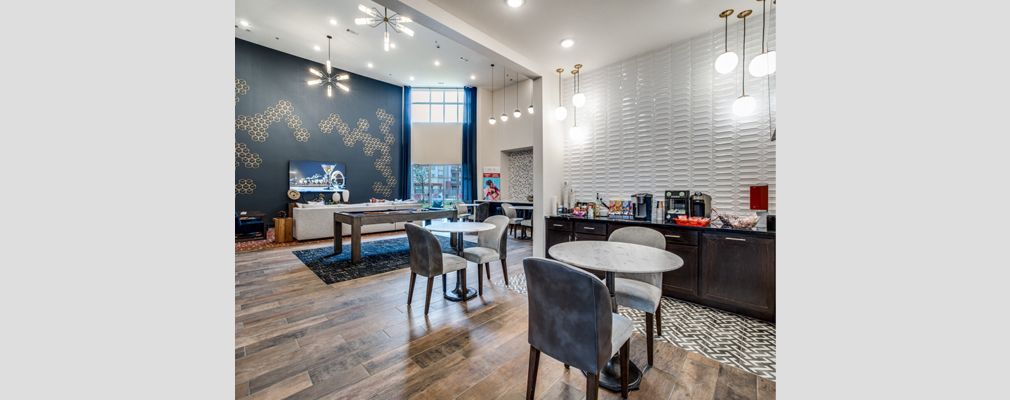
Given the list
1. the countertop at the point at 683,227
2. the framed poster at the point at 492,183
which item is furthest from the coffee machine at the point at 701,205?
the framed poster at the point at 492,183

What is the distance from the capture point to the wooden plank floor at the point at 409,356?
1.65 meters

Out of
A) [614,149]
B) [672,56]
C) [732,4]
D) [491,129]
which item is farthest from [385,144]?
[732,4]

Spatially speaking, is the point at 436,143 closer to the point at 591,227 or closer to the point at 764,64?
the point at 591,227

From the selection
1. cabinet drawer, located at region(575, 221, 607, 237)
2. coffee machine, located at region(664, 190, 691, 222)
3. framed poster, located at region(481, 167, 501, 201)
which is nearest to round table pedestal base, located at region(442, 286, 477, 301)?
cabinet drawer, located at region(575, 221, 607, 237)

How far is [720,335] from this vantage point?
2.28 m

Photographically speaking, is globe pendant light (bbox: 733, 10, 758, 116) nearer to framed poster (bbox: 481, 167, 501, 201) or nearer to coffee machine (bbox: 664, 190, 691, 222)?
coffee machine (bbox: 664, 190, 691, 222)

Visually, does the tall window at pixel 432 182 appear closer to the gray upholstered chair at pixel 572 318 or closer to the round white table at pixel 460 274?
the round white table at pixel 460 274

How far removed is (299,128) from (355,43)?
9.22 ft

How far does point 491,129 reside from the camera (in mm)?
9008

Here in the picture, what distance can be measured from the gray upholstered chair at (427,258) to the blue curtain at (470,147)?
6221 millimetres

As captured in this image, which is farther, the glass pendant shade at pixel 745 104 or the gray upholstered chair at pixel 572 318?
the glass pendant shade at pixel 745 104

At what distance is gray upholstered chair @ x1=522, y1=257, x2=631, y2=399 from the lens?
4.11 ft
